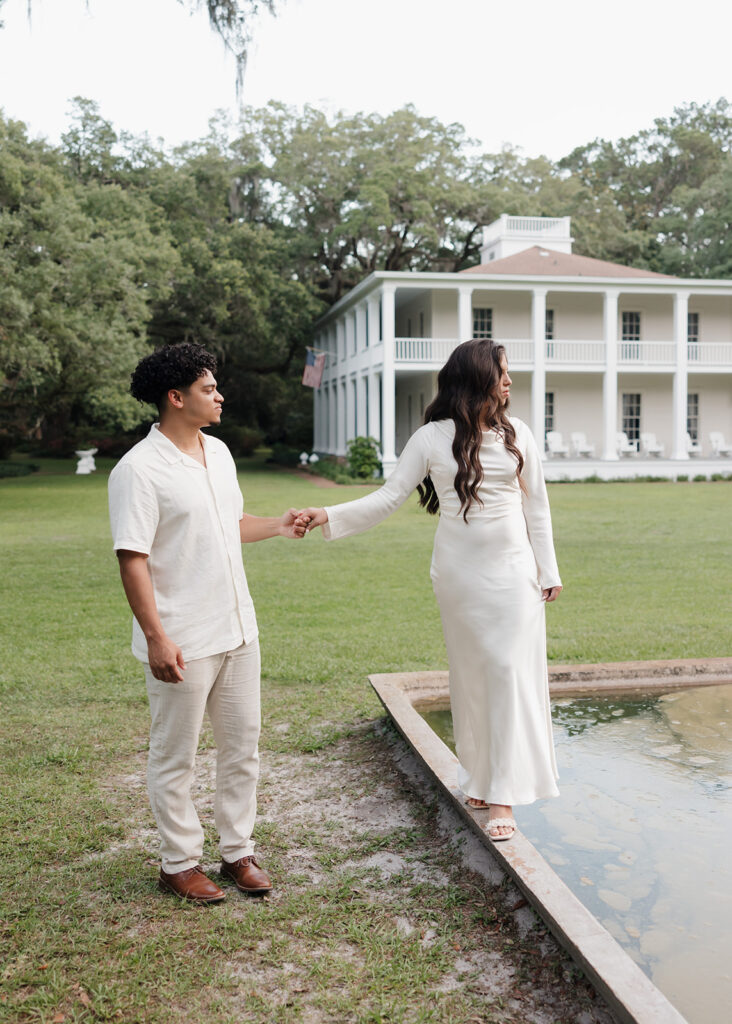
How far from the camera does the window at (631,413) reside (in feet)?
106

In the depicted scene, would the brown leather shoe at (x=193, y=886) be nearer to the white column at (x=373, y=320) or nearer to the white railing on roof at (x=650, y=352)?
the white column at (x=373, y=320)

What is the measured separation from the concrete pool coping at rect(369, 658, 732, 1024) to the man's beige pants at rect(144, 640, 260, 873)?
0.92 m

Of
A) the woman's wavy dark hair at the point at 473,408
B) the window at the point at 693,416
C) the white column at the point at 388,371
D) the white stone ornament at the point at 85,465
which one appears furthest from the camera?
the white stone ornament at the point at 85,465

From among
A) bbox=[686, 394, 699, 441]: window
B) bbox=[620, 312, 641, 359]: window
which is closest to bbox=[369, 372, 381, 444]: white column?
bbox=[620, 312, 641, 359]: window

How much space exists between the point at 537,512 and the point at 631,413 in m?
30.0

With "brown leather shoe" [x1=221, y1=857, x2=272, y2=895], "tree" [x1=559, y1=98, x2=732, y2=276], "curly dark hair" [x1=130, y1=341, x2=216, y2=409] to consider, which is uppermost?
"tree" [x1=559, y1=98, x2=732, y2=276]

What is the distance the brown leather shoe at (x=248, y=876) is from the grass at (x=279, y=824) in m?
0.06

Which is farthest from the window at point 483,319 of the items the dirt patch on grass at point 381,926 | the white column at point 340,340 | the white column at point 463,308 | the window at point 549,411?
the dirt patch on grass at point 381,926

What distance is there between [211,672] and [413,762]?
69.3 inches

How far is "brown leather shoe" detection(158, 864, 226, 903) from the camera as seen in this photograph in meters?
3.32

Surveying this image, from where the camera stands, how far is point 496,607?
11.8 feet

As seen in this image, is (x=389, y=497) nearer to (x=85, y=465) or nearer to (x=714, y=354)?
(x=714, y=354)

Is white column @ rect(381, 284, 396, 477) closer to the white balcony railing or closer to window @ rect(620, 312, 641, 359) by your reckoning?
the white balcony railing

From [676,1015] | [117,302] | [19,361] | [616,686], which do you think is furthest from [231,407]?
[676,1015]
